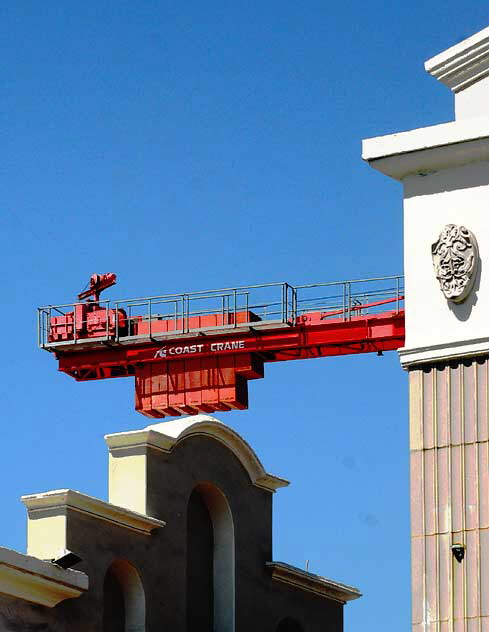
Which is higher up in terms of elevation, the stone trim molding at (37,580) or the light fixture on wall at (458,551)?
the light fixture on wall at (458,551)

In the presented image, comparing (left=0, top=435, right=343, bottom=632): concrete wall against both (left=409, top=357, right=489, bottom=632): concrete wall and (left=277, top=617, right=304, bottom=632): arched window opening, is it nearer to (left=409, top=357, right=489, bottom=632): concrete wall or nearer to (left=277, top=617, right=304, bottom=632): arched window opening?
(left=277, top=617, right=304, bottom=632): arched window opening

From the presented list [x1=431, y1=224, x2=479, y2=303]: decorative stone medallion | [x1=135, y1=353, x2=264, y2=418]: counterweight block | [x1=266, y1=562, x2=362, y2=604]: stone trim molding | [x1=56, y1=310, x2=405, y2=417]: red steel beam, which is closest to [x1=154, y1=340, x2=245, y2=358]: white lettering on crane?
[x1=56, y1=310, x2=405, y2=417]: red steel beam

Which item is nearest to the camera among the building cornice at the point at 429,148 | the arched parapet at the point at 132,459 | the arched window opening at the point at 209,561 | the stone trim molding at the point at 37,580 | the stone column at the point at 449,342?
the stone column at the point at 449,342

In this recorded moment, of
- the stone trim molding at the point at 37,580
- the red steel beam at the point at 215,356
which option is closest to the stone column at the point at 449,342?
the stone trim molding at the point at 37,580

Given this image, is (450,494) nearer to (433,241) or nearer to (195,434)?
(433,241)

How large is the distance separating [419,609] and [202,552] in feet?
29.4

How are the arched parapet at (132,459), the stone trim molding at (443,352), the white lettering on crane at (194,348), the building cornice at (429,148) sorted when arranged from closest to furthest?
1. the stone trim molding at (443,352)
2. the building cornice at (429,148)
3. the arched parapet at (132,459)
4. the white lettering on crane at (194,348)

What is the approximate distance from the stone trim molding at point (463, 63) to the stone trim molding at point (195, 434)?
7509mm

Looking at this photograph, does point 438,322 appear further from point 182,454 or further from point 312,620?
point 312,620

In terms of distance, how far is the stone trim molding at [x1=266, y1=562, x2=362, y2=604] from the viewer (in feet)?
98.0

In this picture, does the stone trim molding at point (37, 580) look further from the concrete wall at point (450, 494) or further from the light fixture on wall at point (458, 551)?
the light fixture on wall at point (458, 551)

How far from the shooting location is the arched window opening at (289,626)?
30.1 m

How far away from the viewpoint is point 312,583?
30625 millimetres

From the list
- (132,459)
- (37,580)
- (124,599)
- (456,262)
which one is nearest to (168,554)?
(124,599)
